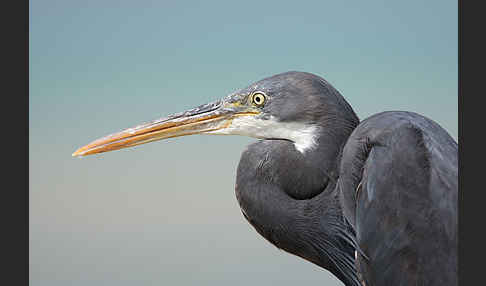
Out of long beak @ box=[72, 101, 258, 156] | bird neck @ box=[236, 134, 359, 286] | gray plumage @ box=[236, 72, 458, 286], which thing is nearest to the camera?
gray plumage @ box=[236, 72, 458, 286]

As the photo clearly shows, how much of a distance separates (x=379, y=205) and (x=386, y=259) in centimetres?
21

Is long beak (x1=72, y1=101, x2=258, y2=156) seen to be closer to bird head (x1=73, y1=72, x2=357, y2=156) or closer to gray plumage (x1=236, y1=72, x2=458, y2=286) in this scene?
bird head (x1=73, y1=72, x2=357, y2=156)

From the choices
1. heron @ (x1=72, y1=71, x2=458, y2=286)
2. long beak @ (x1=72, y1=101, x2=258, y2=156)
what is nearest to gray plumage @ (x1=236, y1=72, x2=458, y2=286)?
heron @ (x1=72, y1=71, x2=458, y2=286)

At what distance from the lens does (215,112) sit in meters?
2.96

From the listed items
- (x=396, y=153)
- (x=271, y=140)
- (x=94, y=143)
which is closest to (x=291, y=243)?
(x=271, y=140)

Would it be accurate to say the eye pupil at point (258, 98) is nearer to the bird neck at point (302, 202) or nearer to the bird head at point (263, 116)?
the bird head at point (263, 116)

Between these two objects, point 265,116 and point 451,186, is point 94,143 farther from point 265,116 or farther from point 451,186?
point 451,186

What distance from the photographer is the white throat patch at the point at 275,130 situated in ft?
9.17

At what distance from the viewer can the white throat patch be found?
2.80 metres

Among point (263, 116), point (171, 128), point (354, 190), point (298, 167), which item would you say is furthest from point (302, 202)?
point (171, 128)

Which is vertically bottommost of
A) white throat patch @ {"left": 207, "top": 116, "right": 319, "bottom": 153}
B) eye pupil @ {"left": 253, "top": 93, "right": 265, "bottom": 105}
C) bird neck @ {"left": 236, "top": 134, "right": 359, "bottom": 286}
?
bird neck @ {"left": 236, "top": 134, "right": 359, "bottom": 286}

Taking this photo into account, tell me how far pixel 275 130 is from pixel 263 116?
83 millimetres

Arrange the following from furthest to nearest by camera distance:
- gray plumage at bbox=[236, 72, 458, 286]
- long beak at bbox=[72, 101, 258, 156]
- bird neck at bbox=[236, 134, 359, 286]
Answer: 1. long beak at bbox=[72, 101, 258, 156]
2. bird neck at bbox=[236, 134, 359, 286]
3. gray plumage at bbox=[236, 72, 458, 286]

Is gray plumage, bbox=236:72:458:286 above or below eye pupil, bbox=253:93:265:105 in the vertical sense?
below
